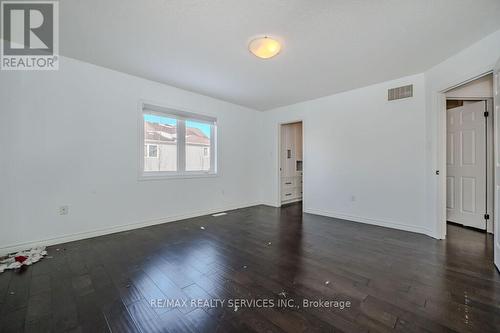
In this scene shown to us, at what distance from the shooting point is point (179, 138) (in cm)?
412

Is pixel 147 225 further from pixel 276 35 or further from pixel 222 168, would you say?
pixel 276 35

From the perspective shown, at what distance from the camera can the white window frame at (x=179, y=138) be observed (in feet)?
11.5

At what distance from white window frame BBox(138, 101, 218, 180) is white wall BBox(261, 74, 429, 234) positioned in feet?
6.35

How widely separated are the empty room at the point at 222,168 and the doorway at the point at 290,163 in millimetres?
914

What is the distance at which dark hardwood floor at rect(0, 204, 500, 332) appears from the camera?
1.42m

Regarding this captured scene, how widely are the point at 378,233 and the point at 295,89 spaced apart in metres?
2.85

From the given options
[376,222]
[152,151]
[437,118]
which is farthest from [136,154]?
[437,118]

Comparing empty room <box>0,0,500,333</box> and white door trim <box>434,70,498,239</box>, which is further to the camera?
white door trim <box>434,70,498,239</box>

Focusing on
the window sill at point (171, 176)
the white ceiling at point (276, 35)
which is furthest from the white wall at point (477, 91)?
the window sill at point (171, 176)

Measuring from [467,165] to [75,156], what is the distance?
616 cm

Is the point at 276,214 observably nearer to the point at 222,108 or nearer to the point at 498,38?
the point at 222,108

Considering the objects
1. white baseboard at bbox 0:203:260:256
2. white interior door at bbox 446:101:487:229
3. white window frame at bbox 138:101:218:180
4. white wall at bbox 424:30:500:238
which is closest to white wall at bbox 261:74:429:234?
white wall at bbox 424:30:500:238

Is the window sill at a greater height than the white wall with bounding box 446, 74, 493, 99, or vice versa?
the white wall with bounding box 446, 74, 493, 99

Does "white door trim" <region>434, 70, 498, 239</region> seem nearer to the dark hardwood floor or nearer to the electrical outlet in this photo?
the dark hardwood floor
